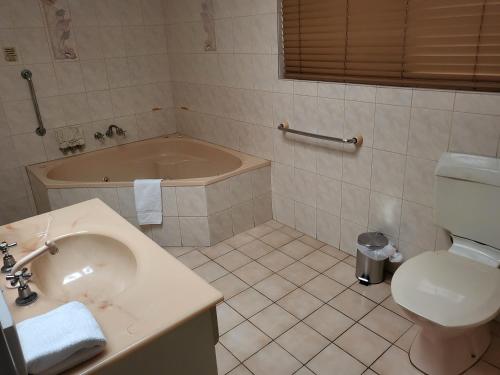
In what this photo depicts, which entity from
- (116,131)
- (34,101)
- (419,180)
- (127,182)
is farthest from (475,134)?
(34,101)

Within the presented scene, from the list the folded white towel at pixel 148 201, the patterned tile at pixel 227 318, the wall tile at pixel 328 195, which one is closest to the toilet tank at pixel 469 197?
the wall tile at pixel 328 195

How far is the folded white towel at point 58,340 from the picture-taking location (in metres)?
0.89

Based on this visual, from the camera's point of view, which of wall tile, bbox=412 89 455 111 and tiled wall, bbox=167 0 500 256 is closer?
wall tile, bbox=412 89 455 111

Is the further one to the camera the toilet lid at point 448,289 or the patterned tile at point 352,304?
the patterned tile at point 352,304

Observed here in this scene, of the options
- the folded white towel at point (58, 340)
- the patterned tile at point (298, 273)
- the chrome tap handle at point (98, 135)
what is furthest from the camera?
the chrome tap handle at point (98, 135)

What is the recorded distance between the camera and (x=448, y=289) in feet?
5.44

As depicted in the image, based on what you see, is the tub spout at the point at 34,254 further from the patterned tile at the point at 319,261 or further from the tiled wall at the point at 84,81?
the tiled wall at the point at 84,81

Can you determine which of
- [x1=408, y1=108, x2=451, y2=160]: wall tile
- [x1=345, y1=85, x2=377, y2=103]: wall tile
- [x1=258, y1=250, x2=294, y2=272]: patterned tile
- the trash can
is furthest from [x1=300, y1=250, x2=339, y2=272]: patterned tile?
[x1=345, y1=85, x2=377, y2=103]: wall tile

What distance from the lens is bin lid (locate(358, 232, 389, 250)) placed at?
2395mm

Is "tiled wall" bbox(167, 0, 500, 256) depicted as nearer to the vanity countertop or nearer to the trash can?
the trash can

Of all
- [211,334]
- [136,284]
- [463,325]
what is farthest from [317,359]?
[136,284]

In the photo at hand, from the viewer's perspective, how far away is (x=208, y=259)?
2783 millimetres

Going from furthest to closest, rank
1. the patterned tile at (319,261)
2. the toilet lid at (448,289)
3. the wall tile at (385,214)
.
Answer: the patterned tile at (319,261), the wall tile at (385,214), the toilet lid at (448,289)

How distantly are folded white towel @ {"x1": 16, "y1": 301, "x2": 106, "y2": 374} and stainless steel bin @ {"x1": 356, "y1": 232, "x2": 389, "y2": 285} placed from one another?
176 cm
